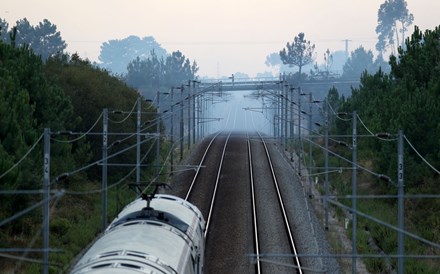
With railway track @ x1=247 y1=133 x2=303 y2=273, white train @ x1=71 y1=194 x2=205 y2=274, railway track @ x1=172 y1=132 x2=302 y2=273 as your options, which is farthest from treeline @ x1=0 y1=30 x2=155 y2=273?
railway track @ x1=247 y1=133 x2=303 y2=273

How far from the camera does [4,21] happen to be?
19212 centimetres

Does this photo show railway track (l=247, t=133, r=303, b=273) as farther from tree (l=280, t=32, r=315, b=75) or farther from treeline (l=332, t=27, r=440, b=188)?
tree (l=280, t=32, r=315, b=75)

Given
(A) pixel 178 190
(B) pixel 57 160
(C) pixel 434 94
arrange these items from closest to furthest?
(B) pixel 57 160
(C) pixel 434 94
(A) pixel 178 190

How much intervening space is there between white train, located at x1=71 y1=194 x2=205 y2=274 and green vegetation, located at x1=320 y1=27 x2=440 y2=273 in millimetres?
8148

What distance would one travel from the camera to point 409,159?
1430 inches

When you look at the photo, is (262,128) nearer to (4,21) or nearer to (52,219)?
(4,21)

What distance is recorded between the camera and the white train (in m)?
12.8

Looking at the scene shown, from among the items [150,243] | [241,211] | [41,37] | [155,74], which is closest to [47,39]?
[41,37]

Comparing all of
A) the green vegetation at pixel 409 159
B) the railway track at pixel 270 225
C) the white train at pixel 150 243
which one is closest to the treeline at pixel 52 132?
the white train at pixel 150 243

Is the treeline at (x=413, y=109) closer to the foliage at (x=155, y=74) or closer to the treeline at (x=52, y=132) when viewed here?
the treeline at (x=52, y=132)

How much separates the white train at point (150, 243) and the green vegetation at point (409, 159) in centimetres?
815

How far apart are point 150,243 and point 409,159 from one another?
24.6 meters

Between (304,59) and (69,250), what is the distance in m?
145

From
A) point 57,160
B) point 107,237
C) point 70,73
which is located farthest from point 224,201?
point 107,237
